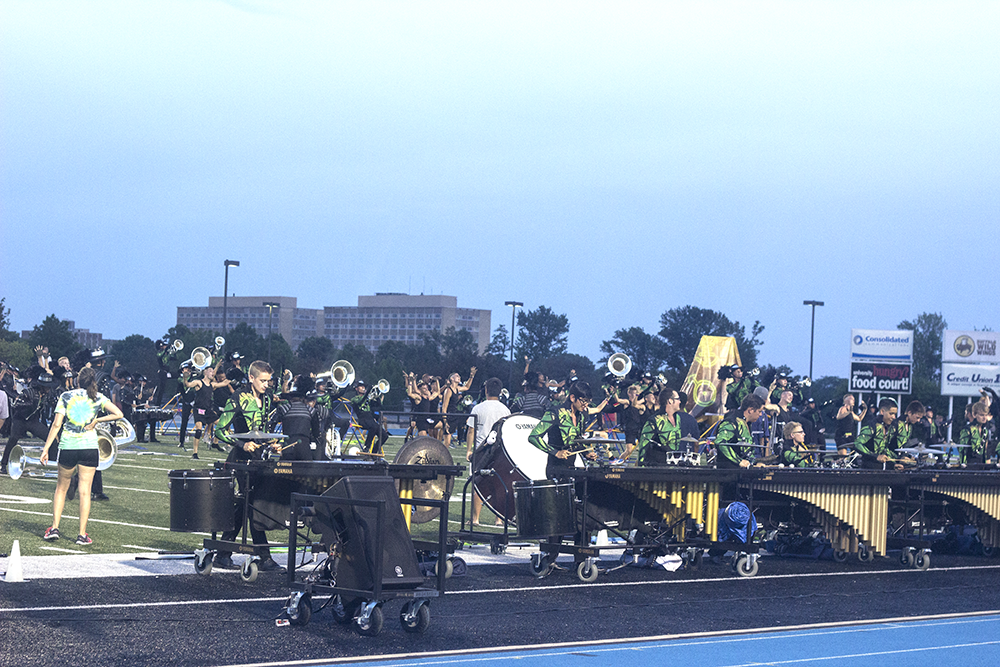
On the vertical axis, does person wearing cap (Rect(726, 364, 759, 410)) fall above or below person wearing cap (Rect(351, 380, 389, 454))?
above

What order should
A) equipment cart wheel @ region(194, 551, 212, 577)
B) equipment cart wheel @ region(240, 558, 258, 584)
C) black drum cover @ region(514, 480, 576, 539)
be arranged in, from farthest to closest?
black drum cover @ region(514, 480, 576, 539) → equipment cart wheel @ region(194, 551, 212, 577) → equipment cart wheel @ region(240, 558, 258, 584)

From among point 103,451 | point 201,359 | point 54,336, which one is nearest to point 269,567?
point 103,451

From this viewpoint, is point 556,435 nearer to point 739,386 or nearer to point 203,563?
point 203,563

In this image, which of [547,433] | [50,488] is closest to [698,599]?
[547,433]

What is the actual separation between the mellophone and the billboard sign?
55.8 feet

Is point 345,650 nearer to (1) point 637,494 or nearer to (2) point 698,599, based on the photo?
(2) point 698,599

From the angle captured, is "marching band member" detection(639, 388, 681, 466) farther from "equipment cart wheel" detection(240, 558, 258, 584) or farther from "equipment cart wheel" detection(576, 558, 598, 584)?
"equipment cart wheel" detection(240, 558, 258, 584)

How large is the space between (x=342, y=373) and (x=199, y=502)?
12.2 m

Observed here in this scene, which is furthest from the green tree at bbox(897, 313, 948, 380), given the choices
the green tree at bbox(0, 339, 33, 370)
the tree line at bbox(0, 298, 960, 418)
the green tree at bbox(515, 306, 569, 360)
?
the green tree at bbox(0, 339, 33, 370)

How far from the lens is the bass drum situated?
12.6 metres

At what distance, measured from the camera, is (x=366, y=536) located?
Answer: 327 inches

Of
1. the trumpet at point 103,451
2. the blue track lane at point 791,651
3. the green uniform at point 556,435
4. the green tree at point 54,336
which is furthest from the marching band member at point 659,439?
the green tree at point 54,336

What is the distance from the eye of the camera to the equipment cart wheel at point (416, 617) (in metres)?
8.52

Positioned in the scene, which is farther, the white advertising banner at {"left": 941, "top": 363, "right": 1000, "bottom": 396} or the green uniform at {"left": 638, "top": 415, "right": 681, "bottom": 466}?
the white advertising banner at {"left": 941, "top": 363, "right": 1000, "bottom": 396}
